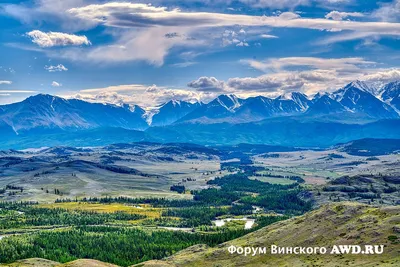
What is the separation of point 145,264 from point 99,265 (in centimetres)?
1775

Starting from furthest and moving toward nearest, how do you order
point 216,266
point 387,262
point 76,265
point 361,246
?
point 216,266, point 76,265, point 361,246, point 387,262

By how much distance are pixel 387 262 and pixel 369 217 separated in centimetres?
5287

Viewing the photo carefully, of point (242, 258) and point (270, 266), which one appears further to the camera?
point (242, 258)

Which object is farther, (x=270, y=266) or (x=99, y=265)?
(x=99, y=265)

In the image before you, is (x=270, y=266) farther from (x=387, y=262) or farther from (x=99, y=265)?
(x=99, y=265)

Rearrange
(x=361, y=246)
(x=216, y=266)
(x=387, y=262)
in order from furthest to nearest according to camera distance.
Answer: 1. (x=216, y=266)
2. (x=361, y=246)
3. (x=387, y=262)

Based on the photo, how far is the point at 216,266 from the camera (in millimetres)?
195250

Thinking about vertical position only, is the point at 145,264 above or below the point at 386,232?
below

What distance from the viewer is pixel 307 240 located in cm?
19800

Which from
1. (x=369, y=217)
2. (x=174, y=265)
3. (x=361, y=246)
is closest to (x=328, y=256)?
(x=361, y=246)

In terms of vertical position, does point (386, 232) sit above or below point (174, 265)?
above

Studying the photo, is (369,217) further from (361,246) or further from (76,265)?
(76,265)

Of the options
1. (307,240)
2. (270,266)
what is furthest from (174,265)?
(307,240)

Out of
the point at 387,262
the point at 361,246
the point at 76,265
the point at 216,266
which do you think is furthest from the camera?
the point at 216,266
